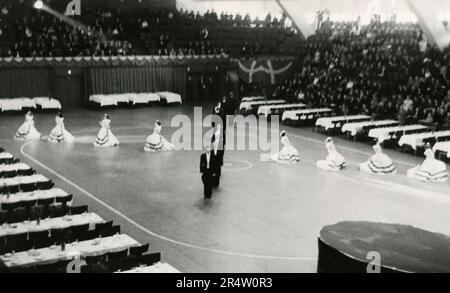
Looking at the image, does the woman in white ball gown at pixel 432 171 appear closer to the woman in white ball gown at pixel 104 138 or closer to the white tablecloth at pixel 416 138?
the white tablecloth at pixel 416 138

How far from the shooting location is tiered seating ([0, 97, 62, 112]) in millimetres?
27445

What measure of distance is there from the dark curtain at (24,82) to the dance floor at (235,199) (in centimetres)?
756

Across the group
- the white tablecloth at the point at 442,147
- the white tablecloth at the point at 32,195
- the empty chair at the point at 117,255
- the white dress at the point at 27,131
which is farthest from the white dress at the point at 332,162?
the white dress at the point at 27,131

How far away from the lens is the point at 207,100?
34.1 m

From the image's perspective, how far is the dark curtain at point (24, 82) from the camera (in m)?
28.8

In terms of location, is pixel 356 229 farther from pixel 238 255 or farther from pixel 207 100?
pixel 207 100

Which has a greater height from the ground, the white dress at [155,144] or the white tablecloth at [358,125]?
the white tablecloth at [358,125]

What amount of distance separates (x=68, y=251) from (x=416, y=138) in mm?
14122

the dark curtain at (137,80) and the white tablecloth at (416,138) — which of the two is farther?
the dark curtain at (137,80)

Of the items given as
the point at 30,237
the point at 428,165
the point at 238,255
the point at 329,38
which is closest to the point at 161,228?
the point at 238,255

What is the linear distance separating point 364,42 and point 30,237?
24196mm

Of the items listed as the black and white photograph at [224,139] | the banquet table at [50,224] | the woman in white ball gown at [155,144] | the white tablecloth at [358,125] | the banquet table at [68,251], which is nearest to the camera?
the banquet table at [68,251]

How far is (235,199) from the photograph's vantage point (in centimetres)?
1466

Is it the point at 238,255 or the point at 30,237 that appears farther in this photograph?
the point at 238,255
